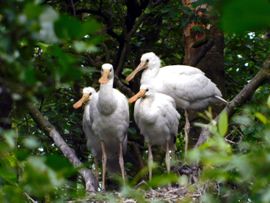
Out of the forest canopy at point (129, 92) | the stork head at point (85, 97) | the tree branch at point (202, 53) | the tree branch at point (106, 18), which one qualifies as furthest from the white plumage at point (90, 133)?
the tree branch at point (202, 53)

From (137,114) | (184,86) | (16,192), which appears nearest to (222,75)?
(184,86)

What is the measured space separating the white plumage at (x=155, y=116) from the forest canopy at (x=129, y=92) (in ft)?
1.08

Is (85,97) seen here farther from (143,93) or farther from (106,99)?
(143,93)

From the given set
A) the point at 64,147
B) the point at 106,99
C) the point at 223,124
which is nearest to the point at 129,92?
the point at 106,99

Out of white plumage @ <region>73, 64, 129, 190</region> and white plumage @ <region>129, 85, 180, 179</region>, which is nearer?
white plumage @ <region>73, 64, 129, 190</region>

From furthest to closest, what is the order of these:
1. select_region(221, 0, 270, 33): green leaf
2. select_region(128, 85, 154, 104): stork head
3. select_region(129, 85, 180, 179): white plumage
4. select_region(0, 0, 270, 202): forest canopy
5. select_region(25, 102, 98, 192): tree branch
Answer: select_region(129, 85, 180, 179): white plumage < select_region(128, 85, 154, 104): stork head < select_region(25, 102, 98, 192): tree branch < select_region(0, 0, 270, 202): forest canopy < select_region(221, 0, 270, 33): green leaf

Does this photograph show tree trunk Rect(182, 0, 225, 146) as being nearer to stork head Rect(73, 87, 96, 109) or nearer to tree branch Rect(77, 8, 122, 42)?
tree branch Rect(77, 8, 122, 42)

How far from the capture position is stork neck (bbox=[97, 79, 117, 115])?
7.62 metres

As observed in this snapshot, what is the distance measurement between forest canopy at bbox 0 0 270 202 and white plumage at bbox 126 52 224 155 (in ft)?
0.71

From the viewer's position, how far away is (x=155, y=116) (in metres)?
7.91

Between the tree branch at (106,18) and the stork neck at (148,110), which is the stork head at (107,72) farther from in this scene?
the tree branch at (106,18)

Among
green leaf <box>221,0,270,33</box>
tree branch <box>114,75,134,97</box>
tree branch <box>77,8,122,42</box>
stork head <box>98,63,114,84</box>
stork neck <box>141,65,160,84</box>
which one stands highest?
green leaf <box>221,0,270,33</box>

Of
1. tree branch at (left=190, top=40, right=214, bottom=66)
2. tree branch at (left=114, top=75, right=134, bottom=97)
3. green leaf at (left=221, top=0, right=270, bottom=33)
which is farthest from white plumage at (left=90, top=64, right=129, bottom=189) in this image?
green leaf at (left=221, top=0, right=270, bottom=33)

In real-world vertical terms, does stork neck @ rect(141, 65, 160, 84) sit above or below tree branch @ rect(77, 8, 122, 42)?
below
